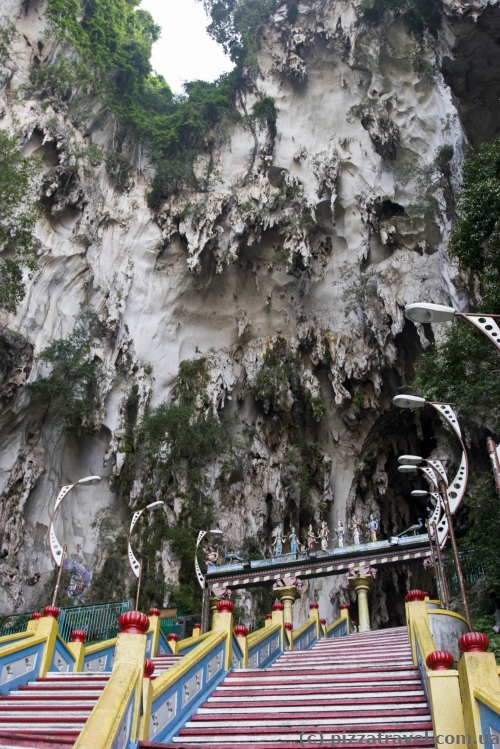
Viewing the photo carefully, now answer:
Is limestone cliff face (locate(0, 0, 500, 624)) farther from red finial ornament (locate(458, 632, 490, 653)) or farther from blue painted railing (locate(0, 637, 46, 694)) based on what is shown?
red finial ornament (locate(458, 632, 490, 653))

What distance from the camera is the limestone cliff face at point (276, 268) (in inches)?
766

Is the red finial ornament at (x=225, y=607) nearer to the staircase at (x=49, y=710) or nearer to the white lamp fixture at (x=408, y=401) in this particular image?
the staircase at (x=49, y=710)

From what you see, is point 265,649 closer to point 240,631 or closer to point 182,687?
point 240,631

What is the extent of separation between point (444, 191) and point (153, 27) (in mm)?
19651

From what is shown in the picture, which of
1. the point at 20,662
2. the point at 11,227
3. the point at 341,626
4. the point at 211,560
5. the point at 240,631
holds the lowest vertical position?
the point at 20,662

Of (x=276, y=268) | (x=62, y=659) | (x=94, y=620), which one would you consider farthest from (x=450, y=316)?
(x=276, y=268)

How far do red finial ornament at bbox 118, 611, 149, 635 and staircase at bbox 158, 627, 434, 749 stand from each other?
0.72 meters

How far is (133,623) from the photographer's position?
3.91 metres

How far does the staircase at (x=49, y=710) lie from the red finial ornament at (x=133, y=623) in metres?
0.69

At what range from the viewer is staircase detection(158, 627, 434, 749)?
13.3 feet

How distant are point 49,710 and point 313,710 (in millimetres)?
2286

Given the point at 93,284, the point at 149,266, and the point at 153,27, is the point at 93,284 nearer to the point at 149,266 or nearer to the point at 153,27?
the point at 149,266

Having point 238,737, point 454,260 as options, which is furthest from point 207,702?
point 454,260

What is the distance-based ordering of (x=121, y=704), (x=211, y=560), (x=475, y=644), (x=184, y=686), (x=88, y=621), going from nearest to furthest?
(x=121, y=704) < (x=475, y=644) < (x=184, y=686) < (x=88, y=621) < (x=211, y=560)
